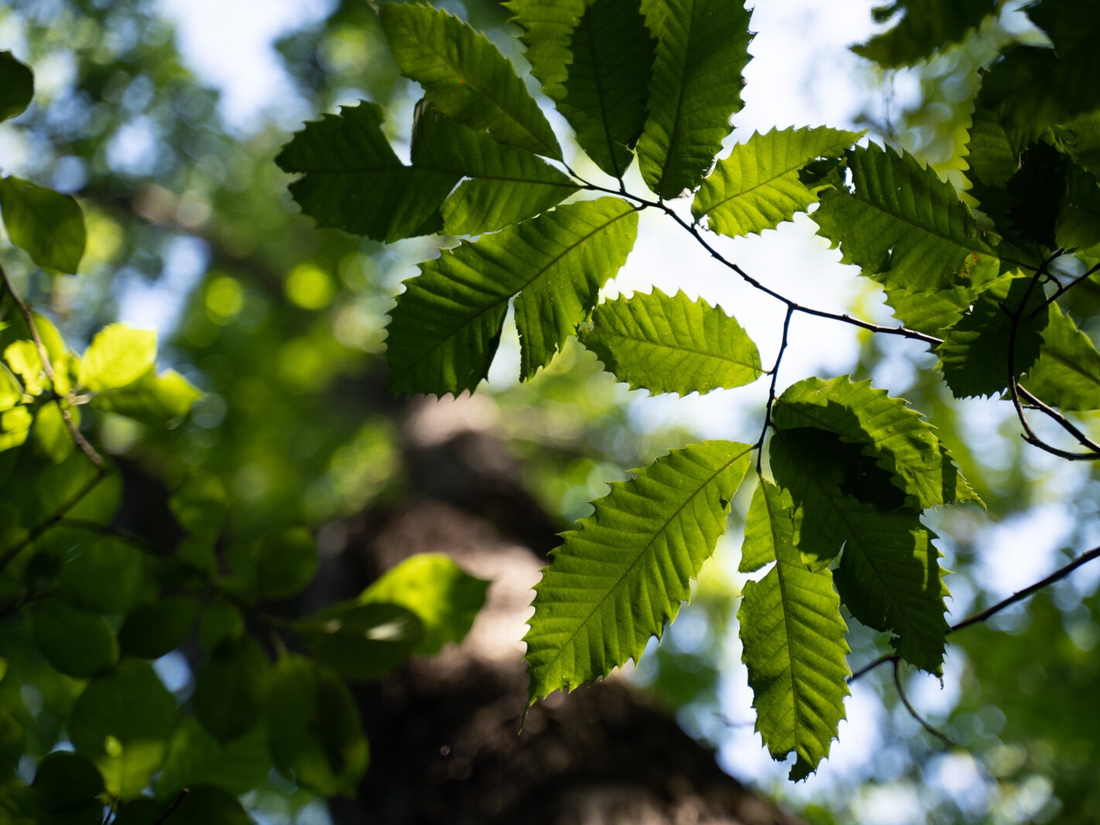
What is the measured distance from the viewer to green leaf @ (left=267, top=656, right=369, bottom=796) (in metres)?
0.97

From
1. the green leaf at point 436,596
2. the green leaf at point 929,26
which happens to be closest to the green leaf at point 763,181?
the green leaf at point 929,26

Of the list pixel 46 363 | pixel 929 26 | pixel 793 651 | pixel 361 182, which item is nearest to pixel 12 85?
pixel 46 363

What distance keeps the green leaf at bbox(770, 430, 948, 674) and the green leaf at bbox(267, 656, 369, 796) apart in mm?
751

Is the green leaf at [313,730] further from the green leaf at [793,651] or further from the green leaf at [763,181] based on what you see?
the green leaf at [763,181]

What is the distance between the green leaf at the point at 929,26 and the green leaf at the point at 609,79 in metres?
0.19

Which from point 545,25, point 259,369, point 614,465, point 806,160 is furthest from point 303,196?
point 259,369

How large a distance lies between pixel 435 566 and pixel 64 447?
0.54m

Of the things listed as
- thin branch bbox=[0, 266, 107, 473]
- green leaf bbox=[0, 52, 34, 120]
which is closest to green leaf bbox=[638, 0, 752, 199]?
green leaf bbox=[0, 52, 34, 120]

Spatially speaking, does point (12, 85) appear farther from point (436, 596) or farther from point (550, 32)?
point (436, 596)

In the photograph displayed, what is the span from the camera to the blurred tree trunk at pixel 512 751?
120cm

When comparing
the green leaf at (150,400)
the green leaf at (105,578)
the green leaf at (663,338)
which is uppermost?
the green leaf at (663,338)

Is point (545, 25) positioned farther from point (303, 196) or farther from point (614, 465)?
point (614, 465)

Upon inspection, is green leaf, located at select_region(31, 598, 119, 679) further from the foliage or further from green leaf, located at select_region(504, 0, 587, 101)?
green leaf, located at select_region(504, 0, 587, 101)

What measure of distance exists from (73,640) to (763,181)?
0.99m
